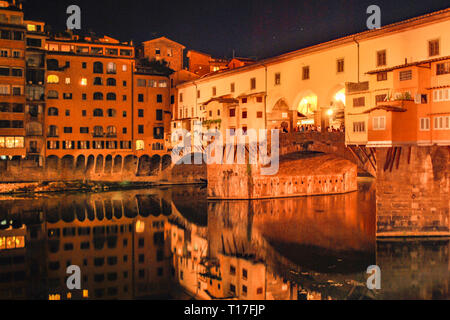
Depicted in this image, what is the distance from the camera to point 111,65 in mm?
53344

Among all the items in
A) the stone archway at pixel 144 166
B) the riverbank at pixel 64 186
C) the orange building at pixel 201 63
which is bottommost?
the riverbank at pixel 64 186

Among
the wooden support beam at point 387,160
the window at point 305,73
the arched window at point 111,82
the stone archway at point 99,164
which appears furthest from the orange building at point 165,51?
the wooden support beam at point 387,160

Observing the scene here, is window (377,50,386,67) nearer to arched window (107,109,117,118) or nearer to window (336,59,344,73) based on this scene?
window (336,59,344,73)

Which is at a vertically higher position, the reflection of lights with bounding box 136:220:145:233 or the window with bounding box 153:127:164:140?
the window with bounding box 153:127:164:140

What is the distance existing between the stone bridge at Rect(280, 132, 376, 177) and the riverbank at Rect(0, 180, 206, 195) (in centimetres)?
2217

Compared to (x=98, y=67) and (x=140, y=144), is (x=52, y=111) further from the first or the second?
(x=140, y=144)

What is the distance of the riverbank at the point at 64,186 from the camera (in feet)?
147

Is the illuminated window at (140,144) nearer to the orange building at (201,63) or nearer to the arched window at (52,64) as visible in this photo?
the arched window at (52,64)

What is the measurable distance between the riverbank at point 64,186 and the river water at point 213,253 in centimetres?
808

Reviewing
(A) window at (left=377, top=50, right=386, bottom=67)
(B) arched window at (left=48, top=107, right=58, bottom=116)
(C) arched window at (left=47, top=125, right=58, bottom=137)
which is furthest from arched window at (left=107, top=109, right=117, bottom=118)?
(A) window at (left=377, top=50, right=386, bottom=67)

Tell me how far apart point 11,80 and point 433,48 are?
40.0 meters

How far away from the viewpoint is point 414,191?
2345 centimetres

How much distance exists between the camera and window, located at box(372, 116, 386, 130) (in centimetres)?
2384
